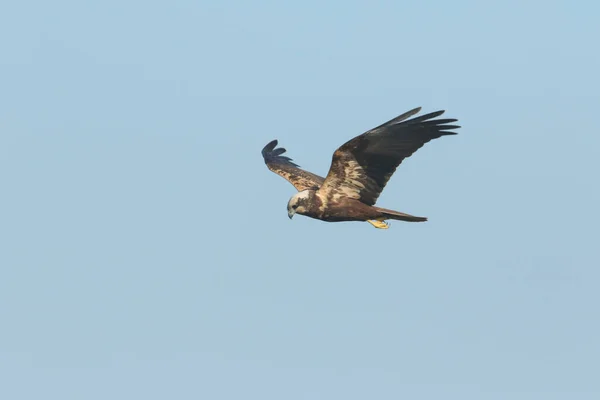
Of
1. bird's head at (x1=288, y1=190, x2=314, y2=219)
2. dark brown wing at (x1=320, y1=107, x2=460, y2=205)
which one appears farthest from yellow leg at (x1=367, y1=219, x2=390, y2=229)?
bird's head at (x1=288, y1=190, x2=314, y2=219)

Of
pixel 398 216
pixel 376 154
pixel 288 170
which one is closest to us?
pixel 376 154

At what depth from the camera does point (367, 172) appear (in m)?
26.1

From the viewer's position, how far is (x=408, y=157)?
2586cm

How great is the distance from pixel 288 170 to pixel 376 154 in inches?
216

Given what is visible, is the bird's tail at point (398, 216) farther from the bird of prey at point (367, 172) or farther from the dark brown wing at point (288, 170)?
the dark brown wing at point (288, 170)

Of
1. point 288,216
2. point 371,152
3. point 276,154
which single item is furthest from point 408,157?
point 276,154

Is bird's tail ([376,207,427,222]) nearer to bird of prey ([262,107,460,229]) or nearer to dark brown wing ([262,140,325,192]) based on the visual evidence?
bird of prey ([262,107,460,229])

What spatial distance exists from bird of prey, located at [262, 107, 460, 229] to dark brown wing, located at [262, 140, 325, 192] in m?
1.81

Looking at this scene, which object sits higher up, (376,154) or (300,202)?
(376,154)

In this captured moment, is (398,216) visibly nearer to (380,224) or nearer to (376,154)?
(380,224)

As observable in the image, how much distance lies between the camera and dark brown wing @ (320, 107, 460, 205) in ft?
82.6

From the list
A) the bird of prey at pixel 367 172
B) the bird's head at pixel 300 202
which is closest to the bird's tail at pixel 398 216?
the bird of prey at pixel 367 172

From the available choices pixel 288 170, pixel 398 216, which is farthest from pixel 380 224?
pixel 288 170

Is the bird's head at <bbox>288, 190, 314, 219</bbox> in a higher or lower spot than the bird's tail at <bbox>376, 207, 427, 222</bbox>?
higher
